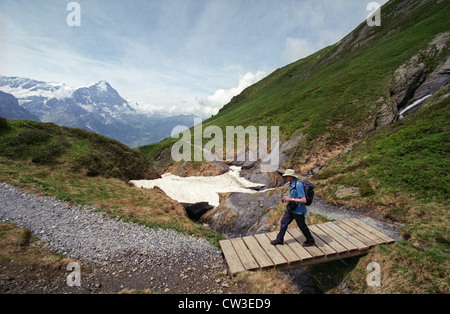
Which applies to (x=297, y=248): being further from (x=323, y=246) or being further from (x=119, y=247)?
(x=119, y=247)

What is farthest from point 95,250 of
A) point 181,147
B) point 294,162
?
point 181,147

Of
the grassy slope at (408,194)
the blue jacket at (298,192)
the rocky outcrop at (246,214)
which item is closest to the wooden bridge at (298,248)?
the grassy slope at (408,194)

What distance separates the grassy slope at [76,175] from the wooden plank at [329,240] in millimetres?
6095

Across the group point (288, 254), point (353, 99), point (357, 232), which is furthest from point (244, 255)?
point (353, 99)

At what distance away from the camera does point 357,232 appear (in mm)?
10922

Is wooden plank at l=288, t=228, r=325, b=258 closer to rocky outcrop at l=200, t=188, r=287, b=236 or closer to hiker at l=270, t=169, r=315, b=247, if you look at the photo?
hiker at l=270, t=169, r=315, b=247

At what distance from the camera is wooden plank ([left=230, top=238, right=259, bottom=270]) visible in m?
8.49

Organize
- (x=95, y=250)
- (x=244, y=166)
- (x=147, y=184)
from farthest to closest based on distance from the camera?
(x=244, y=166)
(x=147, y=184)
(x=95, y=250)

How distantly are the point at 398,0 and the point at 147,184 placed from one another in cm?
12786

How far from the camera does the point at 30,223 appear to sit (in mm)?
11656

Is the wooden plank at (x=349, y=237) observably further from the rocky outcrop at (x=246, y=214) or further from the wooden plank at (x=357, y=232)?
the rocky outcrop at (x=246, y=214)

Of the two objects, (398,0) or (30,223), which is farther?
(398,0)

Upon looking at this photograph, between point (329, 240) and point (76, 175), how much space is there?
2308 centimetres
